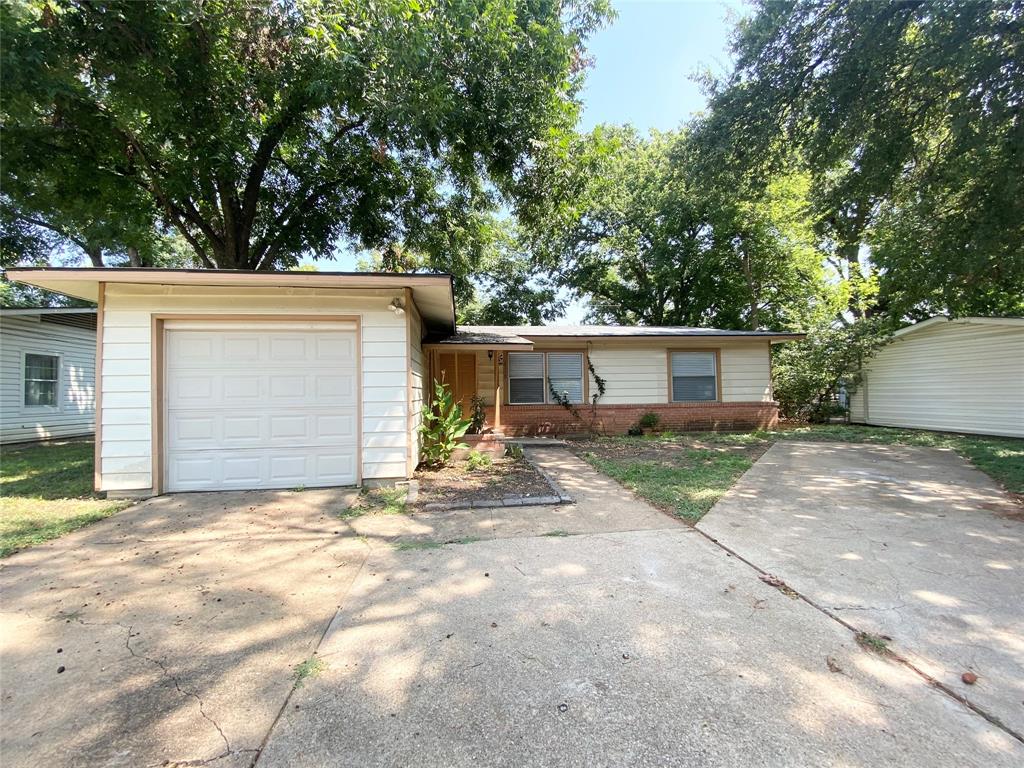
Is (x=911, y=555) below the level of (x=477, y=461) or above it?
below

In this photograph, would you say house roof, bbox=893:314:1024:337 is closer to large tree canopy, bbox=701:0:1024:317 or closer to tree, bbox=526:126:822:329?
large tree canopy, bbox=701:0:1024:317

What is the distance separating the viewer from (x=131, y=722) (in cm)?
187

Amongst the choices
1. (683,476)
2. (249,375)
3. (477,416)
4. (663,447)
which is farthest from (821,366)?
(249,375)

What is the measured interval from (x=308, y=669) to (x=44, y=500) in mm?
5604

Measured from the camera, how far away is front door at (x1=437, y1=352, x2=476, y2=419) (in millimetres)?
10898

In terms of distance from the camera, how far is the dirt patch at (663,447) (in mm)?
8292

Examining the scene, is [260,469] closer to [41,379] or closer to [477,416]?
[477,416]

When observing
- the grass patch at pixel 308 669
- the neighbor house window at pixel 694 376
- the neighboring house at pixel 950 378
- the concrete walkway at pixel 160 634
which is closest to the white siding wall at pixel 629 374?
the neighbor house window at pixel 694 376

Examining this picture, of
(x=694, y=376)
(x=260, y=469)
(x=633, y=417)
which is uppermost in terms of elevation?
(x=694, y=376)

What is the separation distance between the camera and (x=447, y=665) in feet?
7.29

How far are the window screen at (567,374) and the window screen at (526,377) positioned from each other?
0.98 feet

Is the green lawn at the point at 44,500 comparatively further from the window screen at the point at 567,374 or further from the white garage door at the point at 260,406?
the window screen at the point at 567,374

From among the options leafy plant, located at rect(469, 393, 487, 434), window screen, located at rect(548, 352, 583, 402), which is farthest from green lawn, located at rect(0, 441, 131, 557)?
window screen, located at rect(548, 352, 583, 402)

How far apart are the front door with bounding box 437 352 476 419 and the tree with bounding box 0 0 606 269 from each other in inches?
156
